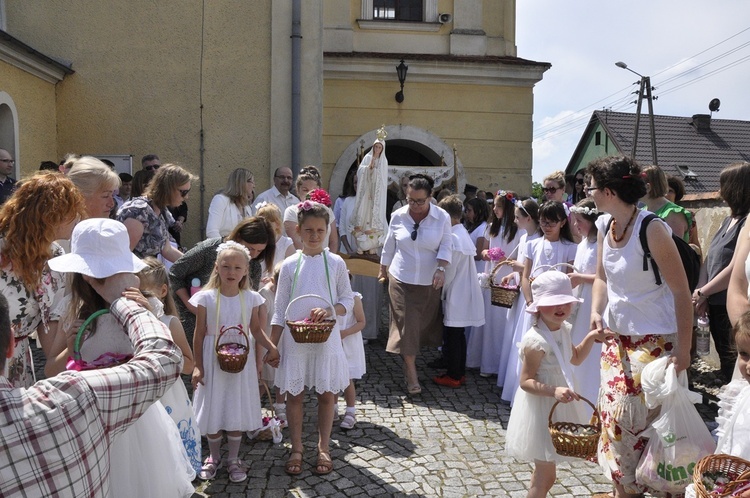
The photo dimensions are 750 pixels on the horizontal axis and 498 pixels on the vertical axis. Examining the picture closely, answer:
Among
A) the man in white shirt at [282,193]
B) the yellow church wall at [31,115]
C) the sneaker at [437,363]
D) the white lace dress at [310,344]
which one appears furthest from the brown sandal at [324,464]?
the yellow church wall at [31,115]

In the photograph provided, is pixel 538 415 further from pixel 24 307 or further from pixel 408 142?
pixel 408 142

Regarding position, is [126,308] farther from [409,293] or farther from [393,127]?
[393,127]

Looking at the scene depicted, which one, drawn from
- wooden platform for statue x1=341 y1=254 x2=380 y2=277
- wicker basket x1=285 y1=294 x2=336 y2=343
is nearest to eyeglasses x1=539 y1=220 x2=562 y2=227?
wicker basket x1=285 y1=294 x2=336 y2=343

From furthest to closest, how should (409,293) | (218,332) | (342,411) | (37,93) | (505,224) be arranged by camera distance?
(37,93)
(505,224)
(409,293)
(342,411)
(218,332)

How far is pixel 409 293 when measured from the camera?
255 inches

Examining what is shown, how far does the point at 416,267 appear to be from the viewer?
253 inches

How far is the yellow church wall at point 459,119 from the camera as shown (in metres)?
13.7

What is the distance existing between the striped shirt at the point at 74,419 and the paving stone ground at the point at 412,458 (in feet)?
8.27

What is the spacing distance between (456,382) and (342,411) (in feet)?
4.68

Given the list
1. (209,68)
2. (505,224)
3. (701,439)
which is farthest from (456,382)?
(209,68)

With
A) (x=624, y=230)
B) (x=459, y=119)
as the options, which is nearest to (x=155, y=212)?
(x=624, y=230)

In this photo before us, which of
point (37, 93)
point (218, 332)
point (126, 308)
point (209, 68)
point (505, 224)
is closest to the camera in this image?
point (126, 308)

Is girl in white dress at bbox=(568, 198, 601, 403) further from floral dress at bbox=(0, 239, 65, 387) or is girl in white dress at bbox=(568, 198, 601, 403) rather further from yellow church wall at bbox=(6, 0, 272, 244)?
yellow church wall at bbox=(6, 0, 272, 244)

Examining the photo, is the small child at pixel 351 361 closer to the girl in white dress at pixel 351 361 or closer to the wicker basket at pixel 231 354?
the girl in white dress at pixel 351 361
